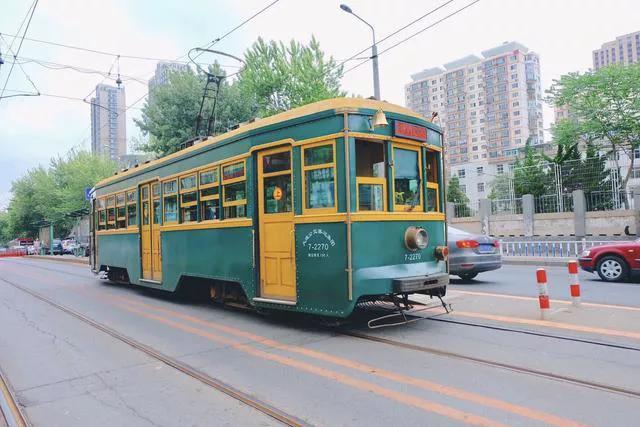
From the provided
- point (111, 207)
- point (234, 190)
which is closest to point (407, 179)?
point (234, 190)

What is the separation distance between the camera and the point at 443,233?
7.34m

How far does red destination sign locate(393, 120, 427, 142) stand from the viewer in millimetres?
6574

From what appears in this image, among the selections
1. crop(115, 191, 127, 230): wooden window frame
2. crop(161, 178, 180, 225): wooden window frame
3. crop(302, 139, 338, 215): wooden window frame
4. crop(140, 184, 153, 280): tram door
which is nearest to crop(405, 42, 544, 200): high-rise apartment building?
crop(115, 191, 127, 230): wooden window frame

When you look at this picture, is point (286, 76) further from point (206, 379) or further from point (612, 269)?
point (206, 379)

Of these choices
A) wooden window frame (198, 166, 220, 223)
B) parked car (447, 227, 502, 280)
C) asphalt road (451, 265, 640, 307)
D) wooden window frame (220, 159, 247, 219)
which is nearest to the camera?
wooden window frame (220, 159, 247, 219)

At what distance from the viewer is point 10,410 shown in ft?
13.8

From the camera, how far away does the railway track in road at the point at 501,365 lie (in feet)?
13.1

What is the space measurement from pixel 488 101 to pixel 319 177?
4115 inches

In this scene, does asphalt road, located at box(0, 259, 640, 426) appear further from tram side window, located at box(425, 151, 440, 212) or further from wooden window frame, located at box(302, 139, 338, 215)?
tram side window, located at box(425, 151, 440, 212)

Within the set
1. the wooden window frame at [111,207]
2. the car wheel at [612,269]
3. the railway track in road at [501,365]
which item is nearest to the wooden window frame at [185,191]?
the railway track in road at [501,365]

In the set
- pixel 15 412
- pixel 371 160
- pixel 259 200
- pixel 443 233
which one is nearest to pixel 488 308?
pixel 443 233

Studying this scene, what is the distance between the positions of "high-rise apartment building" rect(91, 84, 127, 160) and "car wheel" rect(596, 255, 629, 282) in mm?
18213

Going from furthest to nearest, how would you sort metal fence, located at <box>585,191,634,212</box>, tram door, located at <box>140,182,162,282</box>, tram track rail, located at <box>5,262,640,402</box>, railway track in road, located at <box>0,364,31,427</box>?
metal fence, located at <box>585,191,634,212</box>, tram door, located at <box>140,182,162,282</box>, tram track rail, located at <box>5,262,640,402</box>, railway track in road, located at <box>0,364,31,427</box>

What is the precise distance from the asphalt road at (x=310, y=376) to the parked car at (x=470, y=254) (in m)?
4.40
